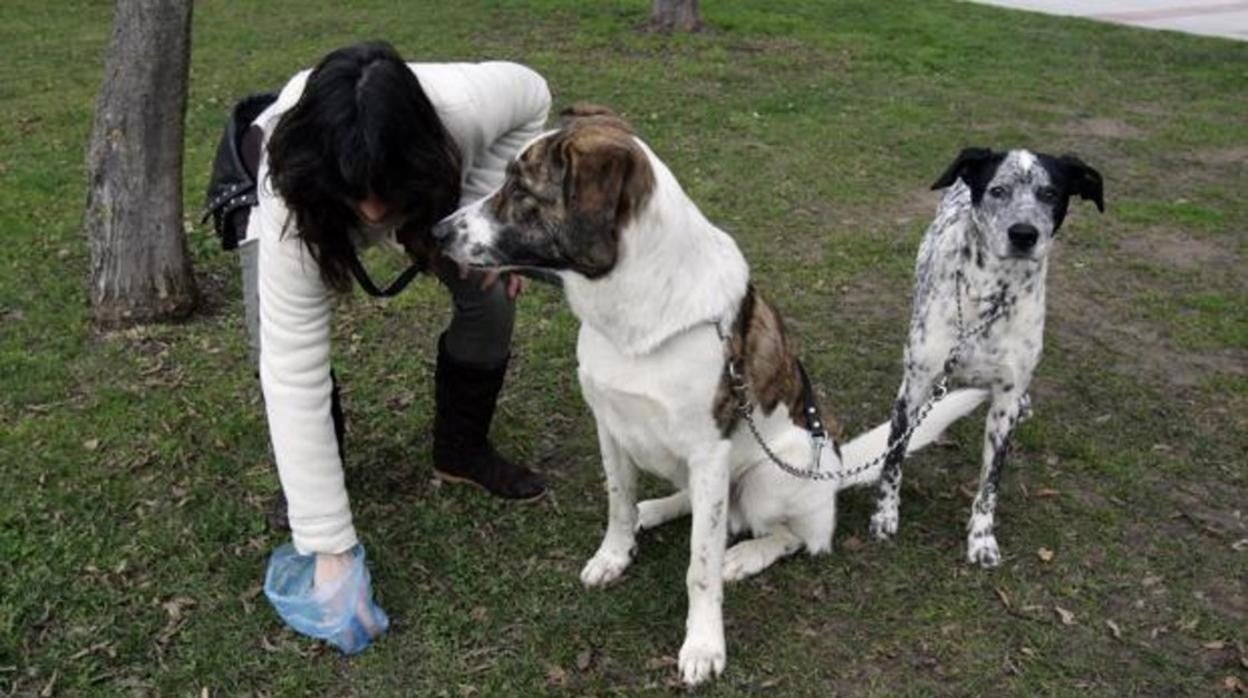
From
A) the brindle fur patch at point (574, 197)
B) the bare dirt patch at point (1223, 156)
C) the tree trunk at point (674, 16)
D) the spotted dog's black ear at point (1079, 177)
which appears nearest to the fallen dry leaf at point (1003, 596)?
the spotted dog's black ear at point (1079, 177)

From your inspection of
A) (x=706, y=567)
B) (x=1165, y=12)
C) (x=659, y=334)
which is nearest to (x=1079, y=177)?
(x=659, y=334)

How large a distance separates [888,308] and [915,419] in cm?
193

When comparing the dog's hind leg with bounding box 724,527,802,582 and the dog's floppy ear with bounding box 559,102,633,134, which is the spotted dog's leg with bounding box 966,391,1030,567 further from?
the dog's floppy ear with bounding box 559,102,633,134

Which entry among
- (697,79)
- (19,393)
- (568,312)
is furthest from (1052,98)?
(19,393)

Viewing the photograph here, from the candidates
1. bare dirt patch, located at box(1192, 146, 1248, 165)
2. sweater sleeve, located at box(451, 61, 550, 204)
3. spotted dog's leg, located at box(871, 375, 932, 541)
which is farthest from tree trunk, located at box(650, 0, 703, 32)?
spotted dog's leg, located at box(871, 375, 932, 541)

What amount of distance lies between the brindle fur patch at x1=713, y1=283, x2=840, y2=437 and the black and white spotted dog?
52 cm

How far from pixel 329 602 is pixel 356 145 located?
137 cm

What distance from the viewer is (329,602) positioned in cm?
318

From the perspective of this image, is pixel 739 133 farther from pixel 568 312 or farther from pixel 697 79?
pixel 568 312

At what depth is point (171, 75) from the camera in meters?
4.93

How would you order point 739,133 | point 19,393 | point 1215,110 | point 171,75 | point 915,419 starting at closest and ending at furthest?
point 915,419, point 19,393, point 171,75, point 739,133, point 1215,110

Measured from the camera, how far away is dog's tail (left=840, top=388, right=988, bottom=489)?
12.6 feet

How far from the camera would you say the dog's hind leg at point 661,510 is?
384cm

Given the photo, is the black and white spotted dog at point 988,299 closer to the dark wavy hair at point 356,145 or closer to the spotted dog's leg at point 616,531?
the spotted dog's leg at point 616,531
